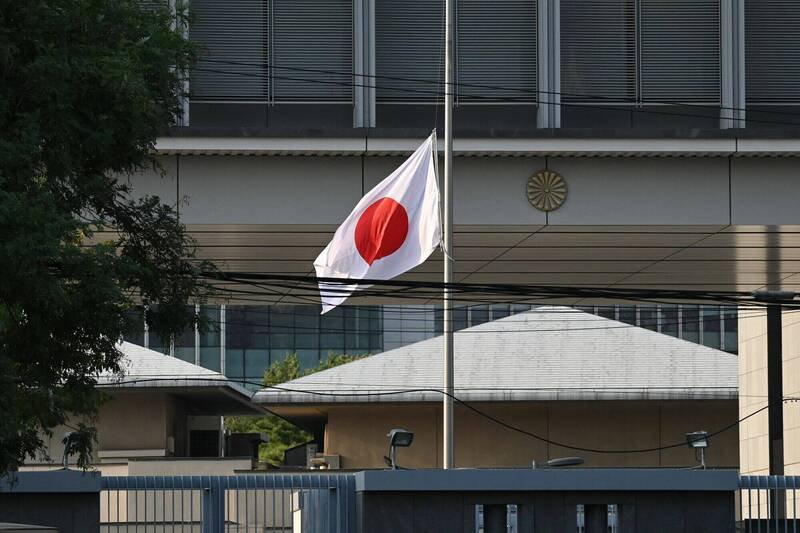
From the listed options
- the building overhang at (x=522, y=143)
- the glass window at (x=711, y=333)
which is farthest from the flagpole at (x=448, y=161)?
the glass window at (x=711, y=333)

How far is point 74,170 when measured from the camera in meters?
13.8

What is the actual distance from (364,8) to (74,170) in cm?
991

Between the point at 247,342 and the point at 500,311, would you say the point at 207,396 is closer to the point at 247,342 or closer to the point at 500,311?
the point at 247,342

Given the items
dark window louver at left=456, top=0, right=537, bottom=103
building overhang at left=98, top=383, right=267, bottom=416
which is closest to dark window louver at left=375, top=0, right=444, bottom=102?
dark window louver at left=456, top=0, right=537, bottom=103

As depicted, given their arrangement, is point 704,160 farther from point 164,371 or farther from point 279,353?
point 279,353

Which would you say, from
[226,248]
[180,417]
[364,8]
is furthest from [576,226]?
[180,417]

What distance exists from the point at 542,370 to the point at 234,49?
2525 centimetres

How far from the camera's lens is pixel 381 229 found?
68.4 ft

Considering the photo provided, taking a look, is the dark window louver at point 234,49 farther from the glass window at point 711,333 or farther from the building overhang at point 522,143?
the glass window at point 711,333

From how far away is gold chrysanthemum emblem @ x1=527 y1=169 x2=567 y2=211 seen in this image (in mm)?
22953

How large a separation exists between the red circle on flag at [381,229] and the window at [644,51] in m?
4.00

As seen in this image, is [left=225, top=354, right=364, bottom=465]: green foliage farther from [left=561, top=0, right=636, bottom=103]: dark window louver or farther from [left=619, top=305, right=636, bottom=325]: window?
[left=561, top=0, right=636, bottom=103]: dark window louver

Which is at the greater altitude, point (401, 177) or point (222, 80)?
point (222, 80)

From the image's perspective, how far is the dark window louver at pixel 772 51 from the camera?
2330cm
